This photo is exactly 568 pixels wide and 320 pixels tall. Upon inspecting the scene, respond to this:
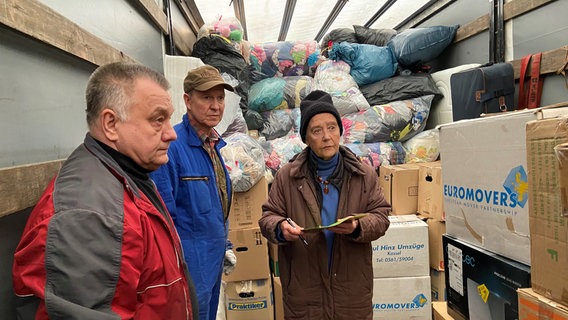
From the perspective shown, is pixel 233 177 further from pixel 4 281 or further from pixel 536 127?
pixel 536 127

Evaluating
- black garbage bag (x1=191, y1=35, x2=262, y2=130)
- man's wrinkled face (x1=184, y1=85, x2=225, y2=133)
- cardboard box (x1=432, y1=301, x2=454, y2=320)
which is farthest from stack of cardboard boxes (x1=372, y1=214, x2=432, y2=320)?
black garbage bag (x1=191, y1=35, x2=262, y2=130)

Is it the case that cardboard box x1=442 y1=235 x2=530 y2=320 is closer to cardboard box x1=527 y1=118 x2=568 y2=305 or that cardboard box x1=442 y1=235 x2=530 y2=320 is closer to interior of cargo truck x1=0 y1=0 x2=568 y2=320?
interior of cargo truck x1=0 y1=0 x2=568 y2=320

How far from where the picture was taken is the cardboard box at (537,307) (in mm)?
712

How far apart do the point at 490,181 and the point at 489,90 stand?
1.61 meters

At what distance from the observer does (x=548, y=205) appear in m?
0.76

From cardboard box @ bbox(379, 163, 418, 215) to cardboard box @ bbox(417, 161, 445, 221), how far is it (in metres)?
0.05

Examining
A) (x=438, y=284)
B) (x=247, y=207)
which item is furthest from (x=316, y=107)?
(x=438, y=284)

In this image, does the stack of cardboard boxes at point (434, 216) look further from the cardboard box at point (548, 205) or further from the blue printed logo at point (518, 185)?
the cardboard box at point (548, 205)

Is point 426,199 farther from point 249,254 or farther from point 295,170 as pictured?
point 295,170

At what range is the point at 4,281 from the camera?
82 centimetres

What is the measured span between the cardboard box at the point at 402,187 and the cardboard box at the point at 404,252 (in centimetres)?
30

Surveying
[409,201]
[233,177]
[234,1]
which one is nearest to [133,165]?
[233,177]

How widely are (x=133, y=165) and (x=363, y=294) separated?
3.54 feet

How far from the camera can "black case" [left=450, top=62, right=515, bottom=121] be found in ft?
7.59
